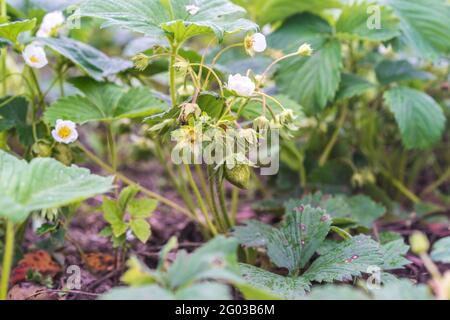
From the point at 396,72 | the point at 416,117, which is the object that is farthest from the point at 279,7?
the point at 416,117

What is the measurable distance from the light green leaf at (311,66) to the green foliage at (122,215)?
1.82 ft

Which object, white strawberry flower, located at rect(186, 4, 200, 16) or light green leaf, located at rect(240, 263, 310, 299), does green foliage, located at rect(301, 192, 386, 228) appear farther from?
white strawberry flower, located at rect(186, 4, 200, 16)

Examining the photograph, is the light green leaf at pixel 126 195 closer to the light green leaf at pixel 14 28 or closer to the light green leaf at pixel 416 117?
the light green leaf at pixel 14 28

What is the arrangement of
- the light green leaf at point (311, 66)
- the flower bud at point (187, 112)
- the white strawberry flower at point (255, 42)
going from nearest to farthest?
the flower bud at point (187, 112), the white strawberry flower at point (255, 42), the light green leaf at point (311, 66)

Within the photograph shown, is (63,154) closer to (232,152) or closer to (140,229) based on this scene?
(140,229)

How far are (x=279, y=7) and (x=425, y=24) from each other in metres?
0.44

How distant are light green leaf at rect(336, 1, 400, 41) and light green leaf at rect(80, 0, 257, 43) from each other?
1.61ft

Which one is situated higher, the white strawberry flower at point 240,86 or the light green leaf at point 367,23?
the light green leaf at point 367,23

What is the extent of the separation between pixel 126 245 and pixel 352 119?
952 millimetres

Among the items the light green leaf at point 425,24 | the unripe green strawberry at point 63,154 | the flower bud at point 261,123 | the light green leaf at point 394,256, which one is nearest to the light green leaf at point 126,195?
the unripe green strawberry at point 63,154

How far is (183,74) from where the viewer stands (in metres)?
1.11

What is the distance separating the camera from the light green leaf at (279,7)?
1.69 meters

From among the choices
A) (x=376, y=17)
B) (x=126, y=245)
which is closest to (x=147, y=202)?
(x=126, y=245)
